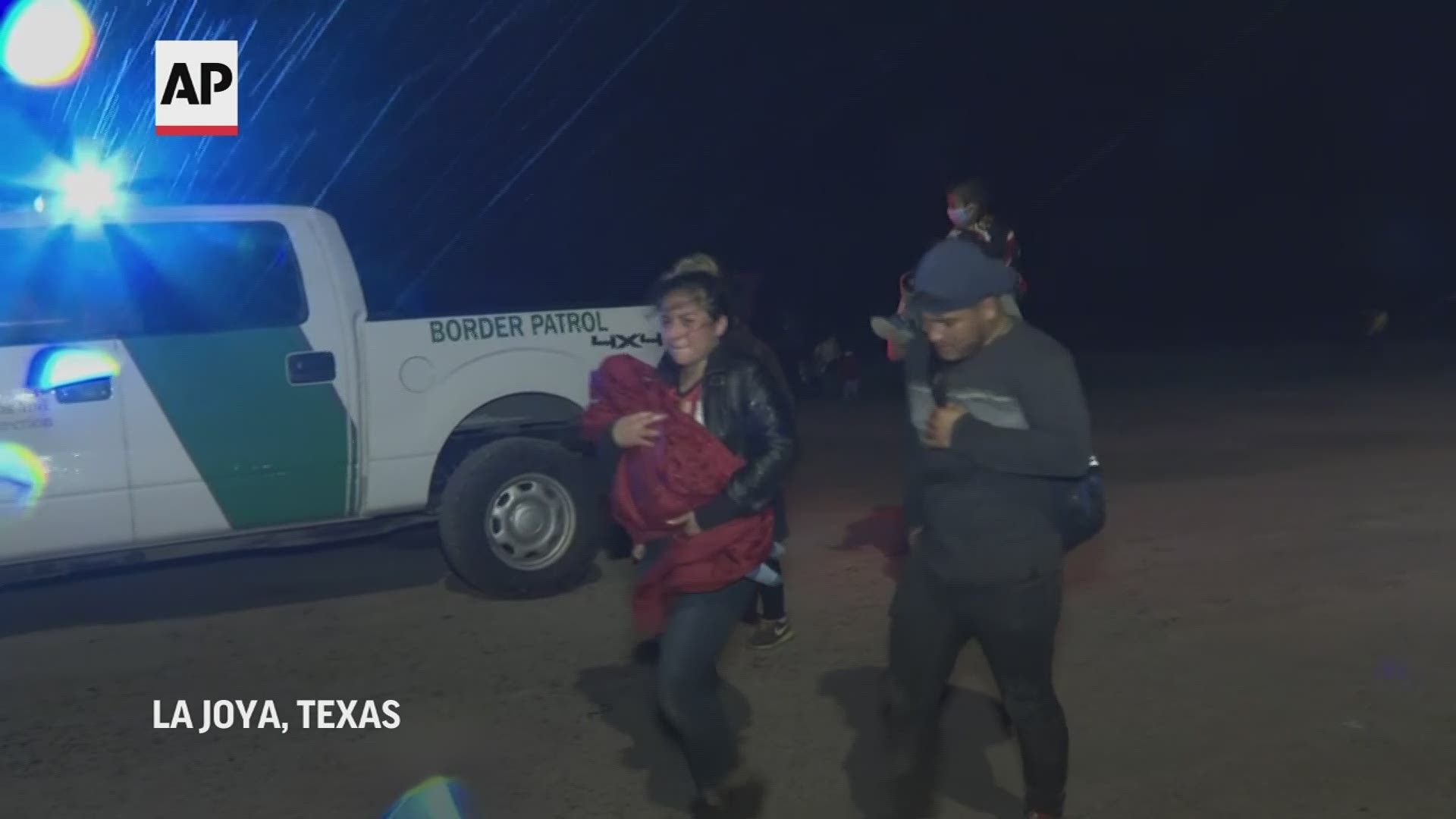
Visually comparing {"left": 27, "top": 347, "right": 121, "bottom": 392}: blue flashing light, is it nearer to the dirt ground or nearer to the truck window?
the truck window

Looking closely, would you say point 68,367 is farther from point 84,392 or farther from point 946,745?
point 946,745

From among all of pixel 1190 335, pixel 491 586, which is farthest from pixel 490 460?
pixel 1190 335

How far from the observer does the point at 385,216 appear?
120ft

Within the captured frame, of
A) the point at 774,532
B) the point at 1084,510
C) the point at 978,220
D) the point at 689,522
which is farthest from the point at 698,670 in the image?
the point at 978,220

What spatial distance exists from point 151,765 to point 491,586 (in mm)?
2586

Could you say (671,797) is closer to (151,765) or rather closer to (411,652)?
(151,765)

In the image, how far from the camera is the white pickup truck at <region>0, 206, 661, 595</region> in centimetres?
753

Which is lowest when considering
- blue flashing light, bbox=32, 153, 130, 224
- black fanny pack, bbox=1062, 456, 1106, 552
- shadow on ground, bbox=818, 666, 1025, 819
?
shadow on ground, bbox=818, 666, 1025, 819

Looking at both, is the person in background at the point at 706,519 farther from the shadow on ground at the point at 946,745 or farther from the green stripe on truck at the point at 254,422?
the green stripe on truck at the point at 254,422

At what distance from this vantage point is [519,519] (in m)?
8.48

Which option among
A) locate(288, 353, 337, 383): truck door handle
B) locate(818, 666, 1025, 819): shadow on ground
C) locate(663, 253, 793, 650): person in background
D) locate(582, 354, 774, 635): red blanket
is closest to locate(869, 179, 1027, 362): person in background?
locate(663, 253, 793, 650): person in background

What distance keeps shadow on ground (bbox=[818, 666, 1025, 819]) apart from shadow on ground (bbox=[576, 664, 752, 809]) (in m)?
0.44

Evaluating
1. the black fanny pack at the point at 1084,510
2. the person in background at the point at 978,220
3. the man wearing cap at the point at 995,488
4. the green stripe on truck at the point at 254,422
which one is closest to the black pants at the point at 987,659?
the man wearing cap at the point at 995,488

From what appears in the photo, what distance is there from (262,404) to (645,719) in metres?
2.69
